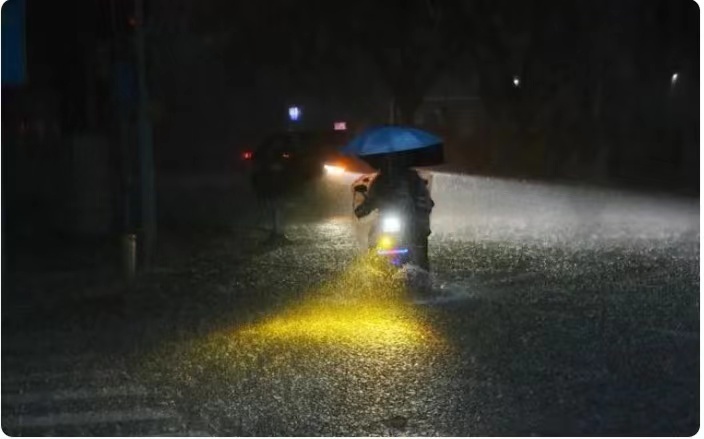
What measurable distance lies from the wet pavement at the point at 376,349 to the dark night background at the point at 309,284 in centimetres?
3

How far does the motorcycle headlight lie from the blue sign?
12.8ft

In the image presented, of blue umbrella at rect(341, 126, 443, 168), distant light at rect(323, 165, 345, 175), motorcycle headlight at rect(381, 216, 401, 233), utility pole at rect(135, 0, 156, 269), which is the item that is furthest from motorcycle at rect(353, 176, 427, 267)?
distant light at rect(323, 165, 345, 175)

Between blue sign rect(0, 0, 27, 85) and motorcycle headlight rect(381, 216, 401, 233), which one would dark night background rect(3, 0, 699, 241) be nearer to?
blue sign rect(0, 0, 27, 85)

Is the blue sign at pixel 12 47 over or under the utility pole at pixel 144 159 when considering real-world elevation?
over

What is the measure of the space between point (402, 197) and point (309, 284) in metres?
1.36

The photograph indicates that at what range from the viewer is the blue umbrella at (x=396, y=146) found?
33.4ft

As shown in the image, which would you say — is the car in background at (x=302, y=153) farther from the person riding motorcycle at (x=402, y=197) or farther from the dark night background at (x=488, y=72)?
the person riding motorcycle at (x=402, y=197)

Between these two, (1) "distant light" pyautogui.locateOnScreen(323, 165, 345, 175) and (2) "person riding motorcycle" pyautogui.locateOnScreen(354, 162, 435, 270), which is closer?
(2) "person riding motorcycle" pyautogui.locateOnScreen(354, 162, 435, 270)

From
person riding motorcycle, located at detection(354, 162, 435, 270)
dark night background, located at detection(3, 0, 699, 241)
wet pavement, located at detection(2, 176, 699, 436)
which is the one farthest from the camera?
dark night background, located at detection(3, 0, 699, 241)

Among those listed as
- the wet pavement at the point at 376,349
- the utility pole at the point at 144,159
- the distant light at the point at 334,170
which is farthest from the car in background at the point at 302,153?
the wet pavement at the point at 376,349

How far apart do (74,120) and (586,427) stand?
15.9 meters

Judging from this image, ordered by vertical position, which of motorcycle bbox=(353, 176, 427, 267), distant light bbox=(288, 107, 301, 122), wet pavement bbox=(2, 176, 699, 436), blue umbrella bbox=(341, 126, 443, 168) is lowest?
wet pavement bbox=(2, 176, 699, 436)

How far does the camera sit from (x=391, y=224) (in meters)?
10.4

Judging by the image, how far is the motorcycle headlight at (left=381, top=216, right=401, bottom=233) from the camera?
10.3 m
